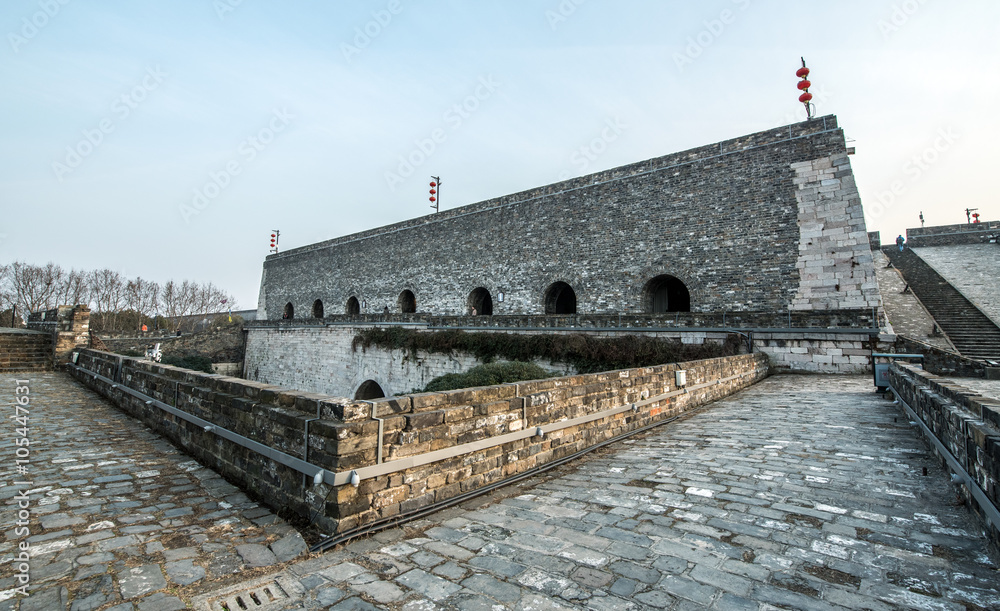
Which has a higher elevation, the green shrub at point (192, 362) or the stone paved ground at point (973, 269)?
the stone paved ground at point (973, 269)

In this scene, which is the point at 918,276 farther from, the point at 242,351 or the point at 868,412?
the point at 242,351

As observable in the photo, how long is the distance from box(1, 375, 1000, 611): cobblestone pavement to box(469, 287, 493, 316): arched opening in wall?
52.3 feet

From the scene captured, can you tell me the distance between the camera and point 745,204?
13203 mm

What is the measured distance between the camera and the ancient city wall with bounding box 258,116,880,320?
468 inches

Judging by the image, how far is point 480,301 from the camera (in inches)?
830

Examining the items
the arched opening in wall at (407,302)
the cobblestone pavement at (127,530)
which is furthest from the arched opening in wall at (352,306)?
the cobblestone pavement at (127,530)

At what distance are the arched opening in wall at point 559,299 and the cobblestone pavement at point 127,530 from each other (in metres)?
14.2

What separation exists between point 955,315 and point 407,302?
21.8 metres

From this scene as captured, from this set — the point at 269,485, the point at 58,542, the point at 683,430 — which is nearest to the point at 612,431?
the point at 683,430

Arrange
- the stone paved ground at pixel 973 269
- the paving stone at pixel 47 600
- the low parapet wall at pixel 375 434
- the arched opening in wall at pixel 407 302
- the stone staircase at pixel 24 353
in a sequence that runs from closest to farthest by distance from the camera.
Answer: the paving stone at pixel 47 600
the low parapet wall at pixel 375 434
the stone staircase at pixel 24 353
the stone paved ground at pixel 973 269
the arched opening in wall at pixel 407 302

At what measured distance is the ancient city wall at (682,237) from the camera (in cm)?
1190

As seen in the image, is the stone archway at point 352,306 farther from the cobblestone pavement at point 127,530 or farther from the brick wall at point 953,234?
the brick wall at point 953,234

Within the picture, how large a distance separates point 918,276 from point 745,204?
13583 millimetres

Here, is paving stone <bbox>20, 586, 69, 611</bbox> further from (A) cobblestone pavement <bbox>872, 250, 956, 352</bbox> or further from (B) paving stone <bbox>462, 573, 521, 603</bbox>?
(A) cobblestone pavement <bbox>872, 250, 956, 352</bbox>
